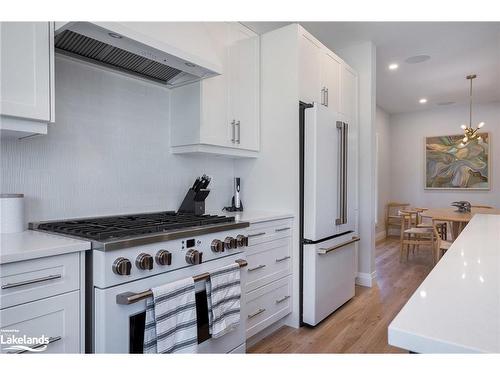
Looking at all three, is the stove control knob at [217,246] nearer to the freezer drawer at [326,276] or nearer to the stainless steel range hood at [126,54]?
the freezer drawer at [326,276]

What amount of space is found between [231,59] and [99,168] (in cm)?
126

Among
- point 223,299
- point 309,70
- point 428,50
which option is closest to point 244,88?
point 309,70

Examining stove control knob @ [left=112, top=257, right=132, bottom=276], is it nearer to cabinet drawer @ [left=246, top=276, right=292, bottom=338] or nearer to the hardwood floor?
cabinet drawer @ [left=246, top=276, right=292, bottom=338]

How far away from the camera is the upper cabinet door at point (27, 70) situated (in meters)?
1.29

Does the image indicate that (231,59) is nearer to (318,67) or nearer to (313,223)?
(318,67)

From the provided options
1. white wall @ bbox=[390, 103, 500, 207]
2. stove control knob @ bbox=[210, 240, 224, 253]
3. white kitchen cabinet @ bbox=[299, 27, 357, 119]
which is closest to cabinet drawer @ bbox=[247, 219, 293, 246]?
stove control knob @ bbox=[210, 240, 224, 253]

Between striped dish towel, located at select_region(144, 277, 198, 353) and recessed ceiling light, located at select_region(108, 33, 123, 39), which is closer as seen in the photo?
striped dish towel, located at select_region(144, 277, 198, 353)

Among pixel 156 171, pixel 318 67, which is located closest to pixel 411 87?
pixel 318 67

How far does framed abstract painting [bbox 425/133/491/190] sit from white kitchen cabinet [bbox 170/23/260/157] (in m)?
5.23

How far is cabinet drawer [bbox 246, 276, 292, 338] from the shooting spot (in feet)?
7.04

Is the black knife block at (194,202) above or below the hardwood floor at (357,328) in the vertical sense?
above

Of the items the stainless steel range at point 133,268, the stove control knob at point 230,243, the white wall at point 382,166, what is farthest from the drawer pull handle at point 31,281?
the white wall at point 382,166

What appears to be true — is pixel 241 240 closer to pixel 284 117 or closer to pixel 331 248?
pixel 331 248

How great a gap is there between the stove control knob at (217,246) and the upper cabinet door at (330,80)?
1.69 meters
